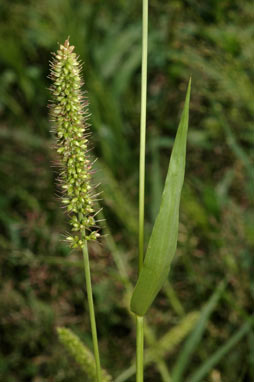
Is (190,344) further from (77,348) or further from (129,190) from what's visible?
(129,190)

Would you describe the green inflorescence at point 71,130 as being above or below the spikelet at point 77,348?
above

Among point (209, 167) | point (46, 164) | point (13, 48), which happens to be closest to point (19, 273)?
point (46, 164)

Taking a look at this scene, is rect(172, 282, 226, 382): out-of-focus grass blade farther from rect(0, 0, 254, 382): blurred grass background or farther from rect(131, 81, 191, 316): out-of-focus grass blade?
rect(131, 81, 191, 316): out-of-focus grass blade

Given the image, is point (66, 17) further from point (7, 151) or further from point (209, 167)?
point (209, 167)

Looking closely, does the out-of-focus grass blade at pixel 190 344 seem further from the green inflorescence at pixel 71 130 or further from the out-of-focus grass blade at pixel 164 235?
the green inflorescence at pixel 71 130

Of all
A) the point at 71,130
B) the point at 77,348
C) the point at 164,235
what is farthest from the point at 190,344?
the point at 71,130

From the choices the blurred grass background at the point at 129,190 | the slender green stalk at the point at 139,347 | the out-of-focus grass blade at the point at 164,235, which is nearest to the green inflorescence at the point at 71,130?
the out-of-focus grass blade at the point at 164,235
